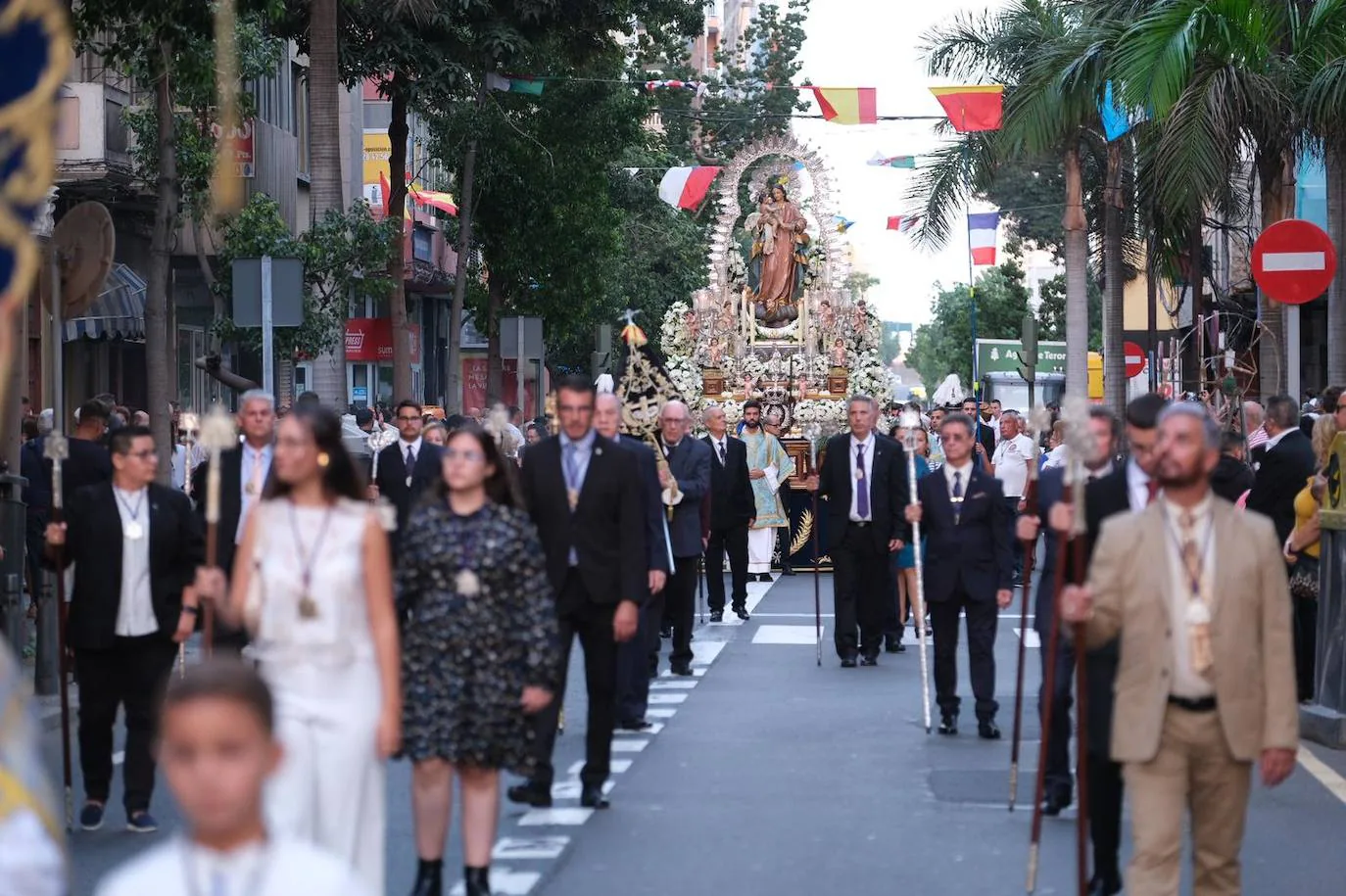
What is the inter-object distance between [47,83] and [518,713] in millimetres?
4100

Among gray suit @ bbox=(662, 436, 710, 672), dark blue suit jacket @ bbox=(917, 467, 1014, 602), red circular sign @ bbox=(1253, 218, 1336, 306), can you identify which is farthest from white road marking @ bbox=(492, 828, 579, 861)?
red circular sign @ bbox=(1253, 218, 1336, 306)

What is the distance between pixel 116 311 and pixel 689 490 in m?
15.6

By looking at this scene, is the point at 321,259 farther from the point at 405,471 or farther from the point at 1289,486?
the point at 1289,486

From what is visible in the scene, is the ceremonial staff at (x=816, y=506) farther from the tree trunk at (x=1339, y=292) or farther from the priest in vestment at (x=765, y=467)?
the tree trunk at (x=1339, y=292)

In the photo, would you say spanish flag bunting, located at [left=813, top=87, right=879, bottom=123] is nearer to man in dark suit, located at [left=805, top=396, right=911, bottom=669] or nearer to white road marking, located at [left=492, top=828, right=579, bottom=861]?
man in dark suit, located at [left=805, top=396, right=911, bottom=669]

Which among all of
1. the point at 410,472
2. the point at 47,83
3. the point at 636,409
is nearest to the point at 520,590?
the point at 47,83

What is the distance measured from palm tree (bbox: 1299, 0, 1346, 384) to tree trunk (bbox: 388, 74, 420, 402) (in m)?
10.7

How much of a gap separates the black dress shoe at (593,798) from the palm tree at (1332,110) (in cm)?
1339

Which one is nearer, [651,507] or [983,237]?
[651,507]

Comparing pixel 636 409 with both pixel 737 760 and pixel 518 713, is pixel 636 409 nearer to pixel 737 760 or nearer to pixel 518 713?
pixel 737 760

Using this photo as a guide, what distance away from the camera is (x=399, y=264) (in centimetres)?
2934

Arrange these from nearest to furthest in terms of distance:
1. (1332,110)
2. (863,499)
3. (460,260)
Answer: (863,499)
(1332,110)
(460,260)

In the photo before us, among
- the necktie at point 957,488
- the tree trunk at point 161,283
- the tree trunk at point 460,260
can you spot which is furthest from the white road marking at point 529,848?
the tree trunk at point 460,260

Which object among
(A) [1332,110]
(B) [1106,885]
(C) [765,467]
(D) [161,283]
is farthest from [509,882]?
(C) [765,467]
